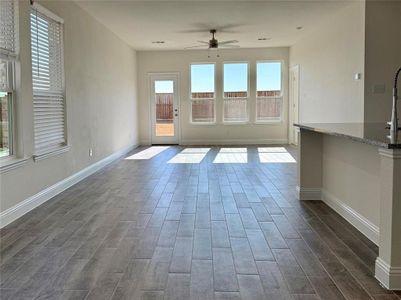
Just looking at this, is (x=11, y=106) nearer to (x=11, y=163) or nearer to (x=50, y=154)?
(x=11, y=163)

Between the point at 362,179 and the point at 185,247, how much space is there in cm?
168

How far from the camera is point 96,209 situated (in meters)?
4.31

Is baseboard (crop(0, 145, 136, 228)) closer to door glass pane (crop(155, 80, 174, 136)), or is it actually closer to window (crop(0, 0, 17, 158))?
window (crop(0, 0, 17, 158))

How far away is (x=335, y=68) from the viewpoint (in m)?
7.15

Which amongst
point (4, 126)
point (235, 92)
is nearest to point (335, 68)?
point (235, 92)

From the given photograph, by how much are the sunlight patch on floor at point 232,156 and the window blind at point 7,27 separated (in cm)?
465

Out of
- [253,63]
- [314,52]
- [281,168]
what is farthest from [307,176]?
[253,63]

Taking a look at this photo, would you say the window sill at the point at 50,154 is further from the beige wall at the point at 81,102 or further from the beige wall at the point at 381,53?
the beige wall at the point at 381,53

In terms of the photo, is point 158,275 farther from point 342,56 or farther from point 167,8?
point 342,56

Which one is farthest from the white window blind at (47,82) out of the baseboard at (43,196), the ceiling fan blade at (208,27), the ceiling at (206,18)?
the ceiling fan blade at (208,27)

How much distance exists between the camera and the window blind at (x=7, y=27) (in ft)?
12.6

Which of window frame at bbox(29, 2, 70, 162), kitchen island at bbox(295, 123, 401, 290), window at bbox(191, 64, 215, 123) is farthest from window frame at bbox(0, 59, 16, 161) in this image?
window at bbox(191, 64, 215, 123)

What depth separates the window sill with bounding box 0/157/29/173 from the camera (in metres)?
3.77

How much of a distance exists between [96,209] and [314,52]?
6.26m
